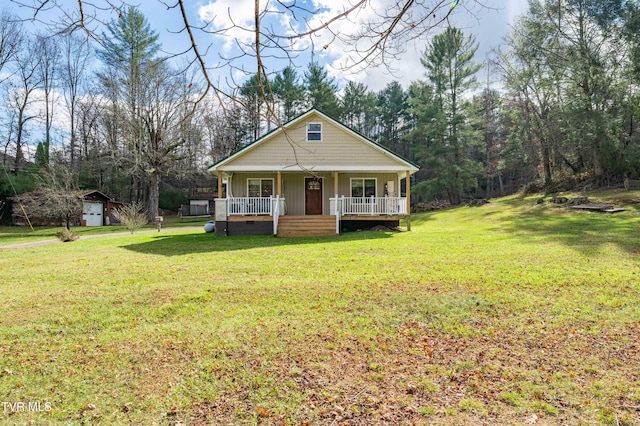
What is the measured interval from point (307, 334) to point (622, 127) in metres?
28.3

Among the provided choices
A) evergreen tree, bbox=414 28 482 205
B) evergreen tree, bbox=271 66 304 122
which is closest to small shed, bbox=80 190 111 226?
evergreen tree, bbox=271 66 304 122

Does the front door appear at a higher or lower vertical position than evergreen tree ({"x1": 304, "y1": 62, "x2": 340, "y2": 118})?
lower

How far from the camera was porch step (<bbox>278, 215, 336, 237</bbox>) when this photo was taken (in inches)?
615

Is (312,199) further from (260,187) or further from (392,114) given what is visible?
(392,114)

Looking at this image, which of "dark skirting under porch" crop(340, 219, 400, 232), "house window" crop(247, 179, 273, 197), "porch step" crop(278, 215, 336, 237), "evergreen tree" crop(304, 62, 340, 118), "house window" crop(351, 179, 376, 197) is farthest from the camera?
"evergreen tree" crop(304, 62, 340, 118)

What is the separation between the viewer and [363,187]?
62.6 feet

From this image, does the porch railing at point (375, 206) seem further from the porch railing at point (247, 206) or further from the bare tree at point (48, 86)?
the bare tree at point (48, 86)

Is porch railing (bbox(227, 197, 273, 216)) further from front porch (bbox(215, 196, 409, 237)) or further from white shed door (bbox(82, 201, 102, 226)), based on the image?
white shed door (bbox(82, 201, 102, 226))

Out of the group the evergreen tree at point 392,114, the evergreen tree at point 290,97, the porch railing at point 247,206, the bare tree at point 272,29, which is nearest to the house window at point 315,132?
the porch railing at point 247,206

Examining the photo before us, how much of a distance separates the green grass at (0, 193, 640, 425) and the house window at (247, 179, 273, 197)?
9732 millimetres

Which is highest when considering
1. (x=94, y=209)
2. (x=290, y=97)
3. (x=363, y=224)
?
(x=290, y=97)

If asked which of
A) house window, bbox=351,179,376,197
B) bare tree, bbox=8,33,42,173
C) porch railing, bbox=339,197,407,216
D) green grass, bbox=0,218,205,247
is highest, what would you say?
bare tree, bbox=8,33,42,173

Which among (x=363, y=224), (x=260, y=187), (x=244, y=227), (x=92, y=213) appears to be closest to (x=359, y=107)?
(x=260, y=187)

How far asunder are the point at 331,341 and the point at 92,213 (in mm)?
34628
